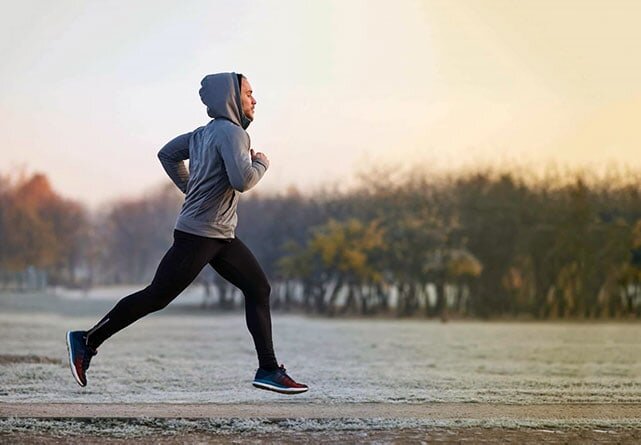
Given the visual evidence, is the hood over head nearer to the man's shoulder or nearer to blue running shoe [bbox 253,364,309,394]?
the man's shoulder

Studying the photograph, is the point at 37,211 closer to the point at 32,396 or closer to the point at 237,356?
the point at 237,356

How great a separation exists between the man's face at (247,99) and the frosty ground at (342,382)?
1.89 m

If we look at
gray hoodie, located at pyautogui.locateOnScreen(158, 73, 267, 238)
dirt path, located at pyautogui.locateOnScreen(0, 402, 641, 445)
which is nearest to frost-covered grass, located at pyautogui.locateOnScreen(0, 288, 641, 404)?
dirt path, located at pyautogui.locateOnScreen(0, 402, 641, 445)

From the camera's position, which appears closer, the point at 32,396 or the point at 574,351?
the point at 32,396

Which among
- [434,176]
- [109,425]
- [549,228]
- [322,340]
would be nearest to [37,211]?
[434,176]

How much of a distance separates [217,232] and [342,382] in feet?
13.0

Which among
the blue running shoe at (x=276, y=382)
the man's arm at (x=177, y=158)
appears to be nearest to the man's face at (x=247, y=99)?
the man's arm at (x=177, y=158)

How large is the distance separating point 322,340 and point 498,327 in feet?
25.3

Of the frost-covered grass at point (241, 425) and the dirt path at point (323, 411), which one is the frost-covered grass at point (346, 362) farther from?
the frost-covered grass at point (241, 425)

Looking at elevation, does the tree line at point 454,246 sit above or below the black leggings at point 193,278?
above

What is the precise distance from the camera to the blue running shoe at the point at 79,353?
704cm

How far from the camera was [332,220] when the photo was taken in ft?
104

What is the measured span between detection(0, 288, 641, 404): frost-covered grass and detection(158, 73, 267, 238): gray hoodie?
1.98 meters

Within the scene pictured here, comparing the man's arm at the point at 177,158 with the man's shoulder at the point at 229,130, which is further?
the man's arm at the point at 177,158
